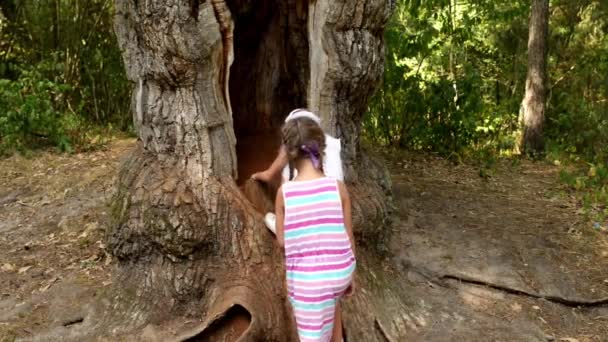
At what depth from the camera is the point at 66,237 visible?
4.97 metres

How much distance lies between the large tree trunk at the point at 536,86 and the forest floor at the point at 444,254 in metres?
2.15

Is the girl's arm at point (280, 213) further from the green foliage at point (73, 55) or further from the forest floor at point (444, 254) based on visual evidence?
the green foliage at point (73, 55)

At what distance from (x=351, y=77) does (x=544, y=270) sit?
7.57 ft

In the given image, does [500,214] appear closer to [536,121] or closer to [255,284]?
[255,284]

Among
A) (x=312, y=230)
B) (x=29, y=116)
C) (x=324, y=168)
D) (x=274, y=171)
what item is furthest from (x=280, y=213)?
(x=29, y=116)

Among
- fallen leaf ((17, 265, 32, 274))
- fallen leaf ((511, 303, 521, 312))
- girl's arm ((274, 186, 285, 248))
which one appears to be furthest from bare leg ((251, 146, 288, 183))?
fallen leaf ((17, 265, 32, 274))

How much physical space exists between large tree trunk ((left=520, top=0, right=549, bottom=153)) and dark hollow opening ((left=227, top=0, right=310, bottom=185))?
17.9ft

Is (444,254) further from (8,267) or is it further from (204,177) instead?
(8,267)

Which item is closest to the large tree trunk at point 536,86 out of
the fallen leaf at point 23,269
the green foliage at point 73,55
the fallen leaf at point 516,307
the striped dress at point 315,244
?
the fallen leaf at point 516,307

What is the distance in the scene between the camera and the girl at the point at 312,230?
2.61 m

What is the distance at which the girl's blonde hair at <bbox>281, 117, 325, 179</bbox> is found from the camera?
2.60 meters

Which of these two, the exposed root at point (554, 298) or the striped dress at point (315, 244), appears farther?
the exposed root at point (554, 298)

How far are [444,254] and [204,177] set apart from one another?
2.21 meters

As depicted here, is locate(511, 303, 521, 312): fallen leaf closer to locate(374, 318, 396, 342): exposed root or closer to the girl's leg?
locate(374, 318, 396, 342): exposed root
